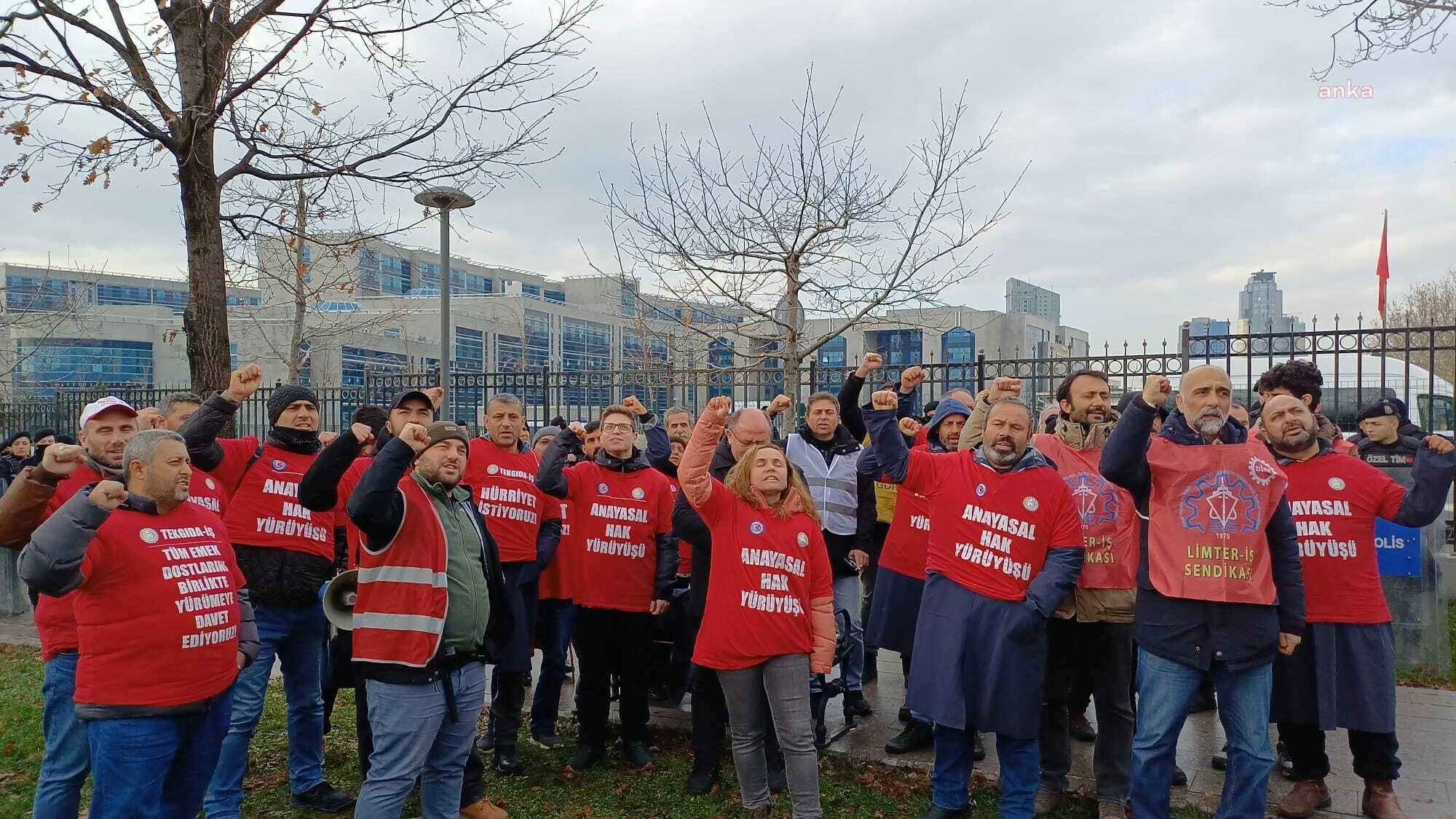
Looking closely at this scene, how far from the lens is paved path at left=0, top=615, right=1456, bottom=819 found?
15.2 feet

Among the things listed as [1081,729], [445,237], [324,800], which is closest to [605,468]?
[324,800]

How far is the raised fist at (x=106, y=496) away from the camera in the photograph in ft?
9.96

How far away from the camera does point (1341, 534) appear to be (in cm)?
441

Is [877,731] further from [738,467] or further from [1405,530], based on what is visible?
[1405,530]

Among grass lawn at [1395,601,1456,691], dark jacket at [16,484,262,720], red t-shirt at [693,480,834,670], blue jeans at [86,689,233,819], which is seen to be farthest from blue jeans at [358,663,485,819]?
grass lawn at [1395,601,1456,691]

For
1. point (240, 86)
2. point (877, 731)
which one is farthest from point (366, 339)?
point (877, 731)

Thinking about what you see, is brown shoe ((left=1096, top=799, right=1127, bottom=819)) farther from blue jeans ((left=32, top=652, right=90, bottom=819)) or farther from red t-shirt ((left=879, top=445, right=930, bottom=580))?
blue jeans ((left=32, top=652, right=90, bottom=819))

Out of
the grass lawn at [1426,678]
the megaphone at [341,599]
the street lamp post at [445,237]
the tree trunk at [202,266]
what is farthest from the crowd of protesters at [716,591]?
the street lamp post at [445,237]

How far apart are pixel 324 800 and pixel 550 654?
1.39 metres

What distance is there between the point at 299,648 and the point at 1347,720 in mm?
5178

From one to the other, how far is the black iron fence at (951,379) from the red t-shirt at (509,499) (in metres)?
1.80

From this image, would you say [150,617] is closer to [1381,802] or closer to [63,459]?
[63,459]

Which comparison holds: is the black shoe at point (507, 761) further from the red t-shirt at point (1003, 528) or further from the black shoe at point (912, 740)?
the red t-shirt at point (1003, 528)

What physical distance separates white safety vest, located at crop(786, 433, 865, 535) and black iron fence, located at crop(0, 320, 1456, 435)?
0.69 metres
